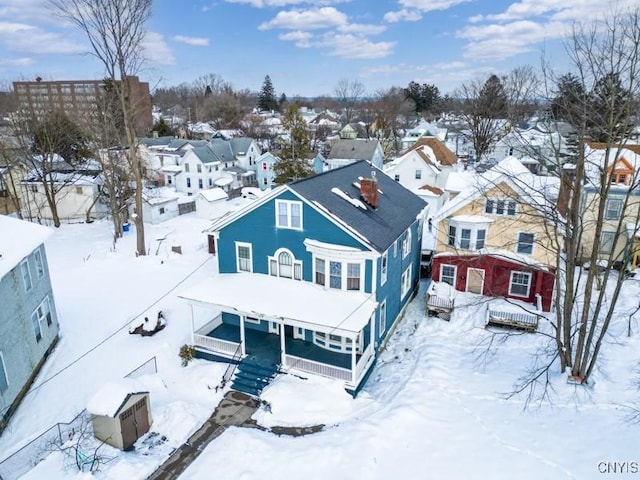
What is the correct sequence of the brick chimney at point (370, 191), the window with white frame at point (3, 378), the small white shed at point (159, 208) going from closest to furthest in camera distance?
1. the window with white frame at point (3, 378)
2. the brick chimney at point (370, 191)
3. the small white shed at point (159, 208)

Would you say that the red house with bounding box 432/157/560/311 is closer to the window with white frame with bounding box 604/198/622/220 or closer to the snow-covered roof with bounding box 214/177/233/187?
the window with white frame with bounding box 604/198/622/220

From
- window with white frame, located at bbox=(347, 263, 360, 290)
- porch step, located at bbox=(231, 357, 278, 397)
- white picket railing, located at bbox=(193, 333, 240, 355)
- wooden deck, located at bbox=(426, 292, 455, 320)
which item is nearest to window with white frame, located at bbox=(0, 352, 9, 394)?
white picket railing, located at bbox=(193, 333, 240, 355)

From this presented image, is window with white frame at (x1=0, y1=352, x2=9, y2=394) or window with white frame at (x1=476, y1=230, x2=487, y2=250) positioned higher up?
window with white frame at (x1=476, y1=230, x2=487, y2=250)

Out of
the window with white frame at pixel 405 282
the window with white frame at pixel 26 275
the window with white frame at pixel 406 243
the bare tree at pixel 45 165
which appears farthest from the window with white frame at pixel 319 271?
the bare tree at pixel 45 165

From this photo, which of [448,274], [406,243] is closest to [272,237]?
[406,243]

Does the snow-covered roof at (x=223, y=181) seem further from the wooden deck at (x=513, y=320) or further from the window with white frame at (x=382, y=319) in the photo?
the wooden deck at (x=513, y=320)

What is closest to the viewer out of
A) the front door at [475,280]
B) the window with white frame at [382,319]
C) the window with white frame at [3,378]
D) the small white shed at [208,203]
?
the window with white frame at [3,378]

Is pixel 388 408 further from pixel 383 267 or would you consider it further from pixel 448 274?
pixel 448 274

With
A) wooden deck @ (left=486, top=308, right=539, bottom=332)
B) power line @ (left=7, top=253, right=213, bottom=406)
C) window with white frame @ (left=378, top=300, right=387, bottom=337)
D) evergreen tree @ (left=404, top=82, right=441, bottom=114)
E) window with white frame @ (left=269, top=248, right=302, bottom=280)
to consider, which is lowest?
power line @ (left=7, top=253, right=213, bottom=406)
